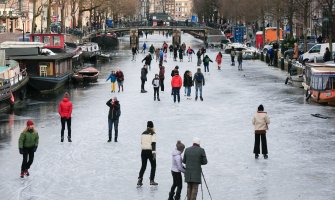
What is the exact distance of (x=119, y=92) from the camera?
159 ft

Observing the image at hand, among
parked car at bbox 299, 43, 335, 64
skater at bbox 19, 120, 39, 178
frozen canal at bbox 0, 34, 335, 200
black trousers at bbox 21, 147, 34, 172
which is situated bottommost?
frozen canal at bbox 0, 34, 335, 200

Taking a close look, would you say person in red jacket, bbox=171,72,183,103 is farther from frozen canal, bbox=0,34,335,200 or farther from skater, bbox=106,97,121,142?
skater, bbox=106,97,121,142

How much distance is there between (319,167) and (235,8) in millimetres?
97429

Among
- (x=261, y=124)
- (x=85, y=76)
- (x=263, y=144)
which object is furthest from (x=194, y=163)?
(x=85, y=76)

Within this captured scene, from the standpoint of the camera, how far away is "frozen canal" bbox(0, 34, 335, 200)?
2152 centimetres

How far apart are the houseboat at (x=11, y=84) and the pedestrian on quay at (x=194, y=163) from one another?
22972mm

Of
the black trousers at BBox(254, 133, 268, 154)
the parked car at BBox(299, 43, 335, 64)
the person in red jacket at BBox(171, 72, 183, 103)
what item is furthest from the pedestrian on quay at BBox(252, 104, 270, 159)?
the parked car at BBox(299, 43, 335, 64)

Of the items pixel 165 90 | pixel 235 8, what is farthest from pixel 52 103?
pixel 235 8

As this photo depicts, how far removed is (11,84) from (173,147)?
1878 cm

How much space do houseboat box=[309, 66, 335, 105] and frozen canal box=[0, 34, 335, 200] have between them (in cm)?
71

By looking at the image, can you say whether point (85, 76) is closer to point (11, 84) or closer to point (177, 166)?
point (11, 84)

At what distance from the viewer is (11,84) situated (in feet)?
147

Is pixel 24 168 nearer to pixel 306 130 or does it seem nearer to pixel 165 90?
pixel 306 130

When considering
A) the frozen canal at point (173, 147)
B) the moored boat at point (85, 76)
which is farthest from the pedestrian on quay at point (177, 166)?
the moored boat at point (85, 76)
